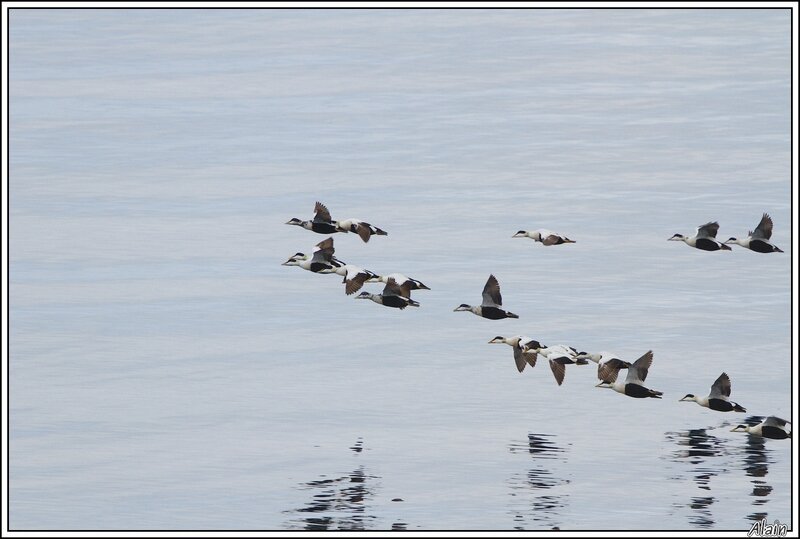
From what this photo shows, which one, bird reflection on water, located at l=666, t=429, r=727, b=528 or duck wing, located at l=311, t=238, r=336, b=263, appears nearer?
bird reflection on water, located at l=666, t=429, r=727, b=528

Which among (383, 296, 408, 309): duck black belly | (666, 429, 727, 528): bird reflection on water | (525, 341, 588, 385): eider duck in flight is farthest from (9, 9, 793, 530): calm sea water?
(383, 296, 408, 309): duck black belly

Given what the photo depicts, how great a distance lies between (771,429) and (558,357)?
5.71m

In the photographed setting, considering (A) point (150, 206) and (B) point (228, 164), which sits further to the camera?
(B) point (228, 164)

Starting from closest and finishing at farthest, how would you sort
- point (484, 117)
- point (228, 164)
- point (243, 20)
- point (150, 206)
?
point (150, 206)
point (228, 164)
point (484, 117)
point (243, 20)

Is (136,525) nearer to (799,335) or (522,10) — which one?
(799,335)

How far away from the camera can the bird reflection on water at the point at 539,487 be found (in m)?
41.9

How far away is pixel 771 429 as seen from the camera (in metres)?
45.4

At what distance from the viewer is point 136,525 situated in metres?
42.5

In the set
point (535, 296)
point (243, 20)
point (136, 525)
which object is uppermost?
point (243, 20)

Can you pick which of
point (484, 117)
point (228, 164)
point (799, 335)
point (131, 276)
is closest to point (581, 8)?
point (484, 117)

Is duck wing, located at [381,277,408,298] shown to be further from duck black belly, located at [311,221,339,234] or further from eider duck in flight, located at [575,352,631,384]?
eider duck in flight, located at [575,352,631,384]

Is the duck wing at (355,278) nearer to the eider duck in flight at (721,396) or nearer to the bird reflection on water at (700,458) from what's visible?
the eider duck in flight at (721,396)

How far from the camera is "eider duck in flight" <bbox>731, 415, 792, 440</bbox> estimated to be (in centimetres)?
4488

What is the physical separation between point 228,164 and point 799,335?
4186 cm
